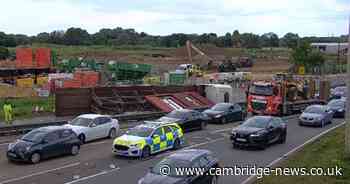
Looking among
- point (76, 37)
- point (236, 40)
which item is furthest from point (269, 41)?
point (76, 37)

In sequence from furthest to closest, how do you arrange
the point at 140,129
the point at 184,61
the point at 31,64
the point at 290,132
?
the point at 184,61
the point at 31,64
the point at 290,132
the point at 140,129

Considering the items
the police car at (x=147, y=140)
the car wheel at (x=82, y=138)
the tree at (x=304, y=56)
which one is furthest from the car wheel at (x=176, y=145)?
the tree at (x=304, y=56)

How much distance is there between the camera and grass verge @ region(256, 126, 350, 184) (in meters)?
14.0

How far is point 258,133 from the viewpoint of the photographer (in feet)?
72.8

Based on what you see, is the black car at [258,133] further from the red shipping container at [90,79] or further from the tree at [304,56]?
the tree at [304,56]

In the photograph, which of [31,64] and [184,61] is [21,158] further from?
[184,61]

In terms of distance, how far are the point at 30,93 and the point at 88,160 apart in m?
25.6

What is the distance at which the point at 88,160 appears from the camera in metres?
19.4

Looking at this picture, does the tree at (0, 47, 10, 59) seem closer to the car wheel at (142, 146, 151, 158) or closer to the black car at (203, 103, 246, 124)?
the black car at (203, 103, 246, 124)

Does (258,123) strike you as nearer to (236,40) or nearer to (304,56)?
(304,56)

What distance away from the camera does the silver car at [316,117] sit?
31703mm

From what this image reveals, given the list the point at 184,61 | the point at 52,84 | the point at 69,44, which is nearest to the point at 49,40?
the point at 69,44

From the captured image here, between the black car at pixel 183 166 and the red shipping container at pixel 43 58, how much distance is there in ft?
169

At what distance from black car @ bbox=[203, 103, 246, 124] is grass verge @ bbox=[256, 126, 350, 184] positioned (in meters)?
10.2
